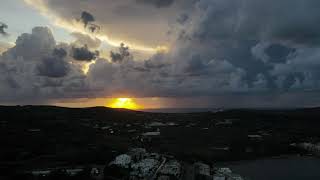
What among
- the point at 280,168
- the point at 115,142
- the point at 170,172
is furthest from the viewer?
the point at 115,142

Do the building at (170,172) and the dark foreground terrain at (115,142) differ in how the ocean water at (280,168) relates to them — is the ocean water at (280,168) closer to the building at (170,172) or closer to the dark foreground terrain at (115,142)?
the dark foreground terrain at (115,142)

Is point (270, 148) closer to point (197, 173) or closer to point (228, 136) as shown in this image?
point (228, 136)

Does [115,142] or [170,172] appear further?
[115,142]

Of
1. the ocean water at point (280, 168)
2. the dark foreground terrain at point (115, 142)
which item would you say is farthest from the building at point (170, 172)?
the ocean water at point (280, 168)

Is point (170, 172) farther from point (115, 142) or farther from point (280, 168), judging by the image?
point (115, 142)

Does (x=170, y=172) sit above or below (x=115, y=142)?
below

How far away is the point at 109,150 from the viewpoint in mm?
129125

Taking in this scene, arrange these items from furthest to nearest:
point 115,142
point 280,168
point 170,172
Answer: point 115,142 < point 280,168 < point 170,172

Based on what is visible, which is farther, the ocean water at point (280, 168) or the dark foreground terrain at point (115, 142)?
the dark foreground terrain at point (115, 142)

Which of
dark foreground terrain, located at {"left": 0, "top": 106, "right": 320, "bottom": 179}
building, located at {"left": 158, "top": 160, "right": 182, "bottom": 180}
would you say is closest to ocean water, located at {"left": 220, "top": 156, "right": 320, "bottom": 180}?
dark foreground terrain, located at {"left": 0, "top": 106, "right": 320, "bottom": 179}

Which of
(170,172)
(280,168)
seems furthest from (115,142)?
(170,172)

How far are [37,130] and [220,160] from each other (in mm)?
74491

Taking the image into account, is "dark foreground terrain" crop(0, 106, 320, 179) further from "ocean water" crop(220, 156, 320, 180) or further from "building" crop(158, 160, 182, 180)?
"building" crop(158, 160, 182, 180)

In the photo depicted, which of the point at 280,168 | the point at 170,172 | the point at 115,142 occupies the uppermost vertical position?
the point at 115,142
